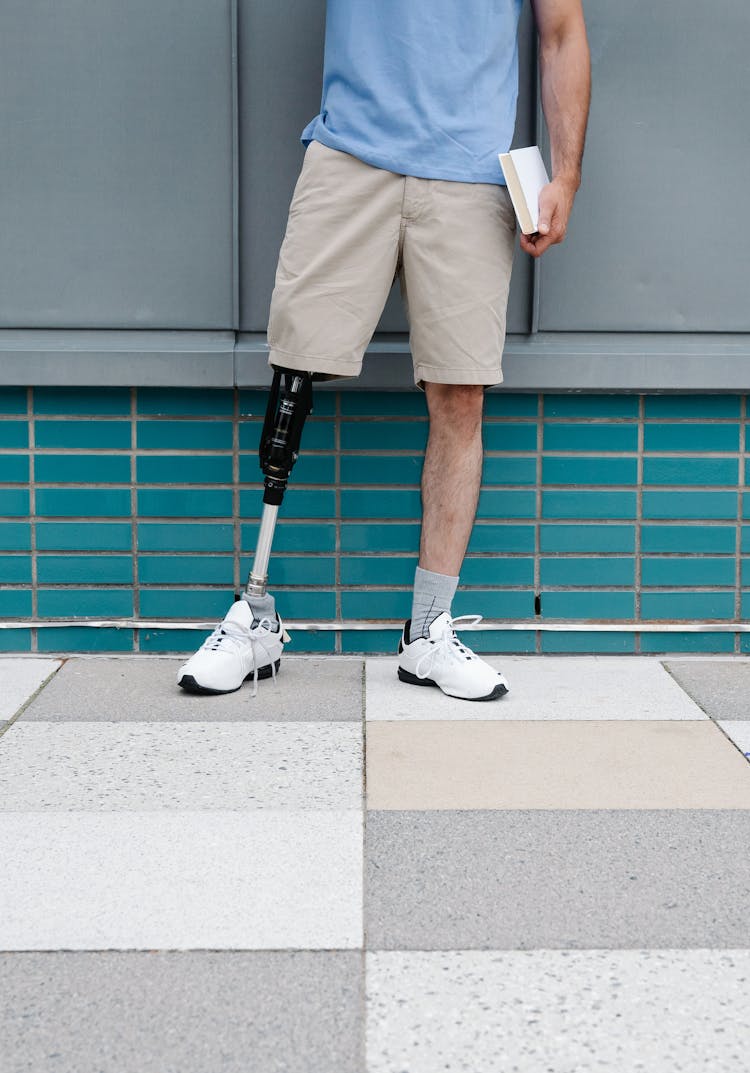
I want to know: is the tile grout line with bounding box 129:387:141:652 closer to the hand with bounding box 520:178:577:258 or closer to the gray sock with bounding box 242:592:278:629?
the gray sock with bounding box 242:592:278:629

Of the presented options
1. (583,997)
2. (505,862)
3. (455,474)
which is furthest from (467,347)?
(583,997)

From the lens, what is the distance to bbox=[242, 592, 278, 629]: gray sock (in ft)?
9.68

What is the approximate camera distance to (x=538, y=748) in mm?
2508

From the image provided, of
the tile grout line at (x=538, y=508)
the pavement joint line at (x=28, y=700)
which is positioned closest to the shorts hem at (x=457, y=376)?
the tile grout line at (x=538, y=508)

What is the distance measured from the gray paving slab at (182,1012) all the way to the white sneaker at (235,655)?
122 cm

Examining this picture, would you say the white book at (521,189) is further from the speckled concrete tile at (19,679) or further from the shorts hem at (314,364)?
the speckled concrete tile at (19,679)

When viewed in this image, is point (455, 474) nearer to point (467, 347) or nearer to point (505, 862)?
point (467, 347)

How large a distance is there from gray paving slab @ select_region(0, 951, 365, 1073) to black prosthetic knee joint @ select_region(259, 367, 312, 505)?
4.67 ft

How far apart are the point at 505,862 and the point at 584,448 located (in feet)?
5.13

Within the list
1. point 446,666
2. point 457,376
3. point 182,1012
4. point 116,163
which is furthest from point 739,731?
point 116,163

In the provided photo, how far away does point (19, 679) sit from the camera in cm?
301

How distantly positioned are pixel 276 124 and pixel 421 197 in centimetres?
59

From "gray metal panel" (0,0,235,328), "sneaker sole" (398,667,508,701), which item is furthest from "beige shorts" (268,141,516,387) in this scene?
"sneaker sole" (398,667,508,701)

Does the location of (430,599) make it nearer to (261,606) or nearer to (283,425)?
(261,606)
